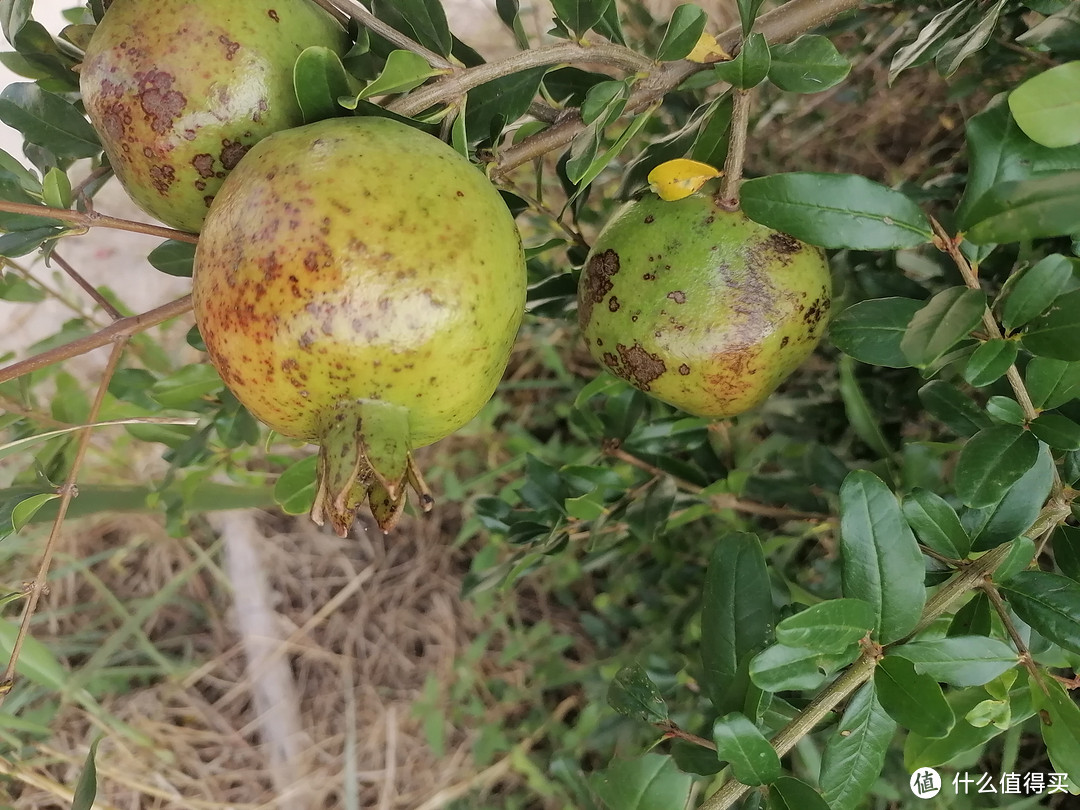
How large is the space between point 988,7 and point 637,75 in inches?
18.4

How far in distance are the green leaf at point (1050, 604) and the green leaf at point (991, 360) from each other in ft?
0.68

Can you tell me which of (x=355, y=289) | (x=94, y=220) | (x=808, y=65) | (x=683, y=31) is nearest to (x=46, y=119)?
(x=94, y=220)

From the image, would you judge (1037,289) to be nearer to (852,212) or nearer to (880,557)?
(852,212)

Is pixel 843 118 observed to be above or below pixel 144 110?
below

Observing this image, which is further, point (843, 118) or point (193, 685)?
point (193, 685)

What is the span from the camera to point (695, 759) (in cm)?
77

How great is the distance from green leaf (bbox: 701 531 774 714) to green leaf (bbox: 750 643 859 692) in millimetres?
109

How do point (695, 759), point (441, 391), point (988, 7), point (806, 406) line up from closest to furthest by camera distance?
point (441, 391) → point (695, 759) → point (988, 7) → point (806, 406)

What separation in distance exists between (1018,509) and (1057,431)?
12 centimetres

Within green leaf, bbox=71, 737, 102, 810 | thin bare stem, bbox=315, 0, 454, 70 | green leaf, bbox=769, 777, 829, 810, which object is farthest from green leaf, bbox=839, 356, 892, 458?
green leaf, bbox=71, 737, 102, 810

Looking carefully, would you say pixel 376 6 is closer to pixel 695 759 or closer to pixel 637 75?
pixel 637 75

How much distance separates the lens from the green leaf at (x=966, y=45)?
0.79m

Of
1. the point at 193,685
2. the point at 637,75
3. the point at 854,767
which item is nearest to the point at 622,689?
the point at 854,767

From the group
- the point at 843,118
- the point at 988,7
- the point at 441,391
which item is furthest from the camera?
the point at 843,118
